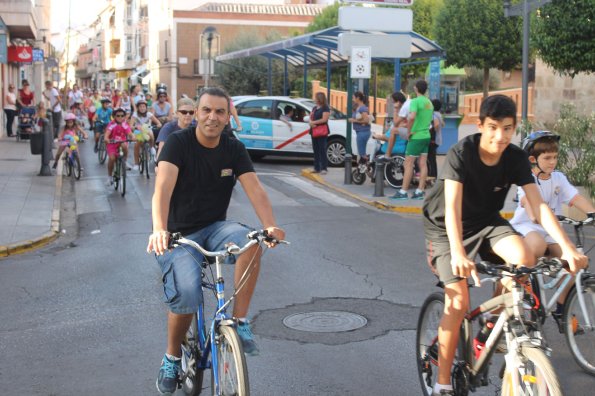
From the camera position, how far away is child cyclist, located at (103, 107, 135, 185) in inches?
593

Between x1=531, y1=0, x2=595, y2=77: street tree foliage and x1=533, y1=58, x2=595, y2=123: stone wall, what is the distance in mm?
8407

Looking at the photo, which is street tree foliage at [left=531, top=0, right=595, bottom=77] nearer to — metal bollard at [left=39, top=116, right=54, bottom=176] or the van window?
the van window

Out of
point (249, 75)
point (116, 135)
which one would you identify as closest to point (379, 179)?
point (116, 135)

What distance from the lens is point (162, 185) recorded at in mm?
4512

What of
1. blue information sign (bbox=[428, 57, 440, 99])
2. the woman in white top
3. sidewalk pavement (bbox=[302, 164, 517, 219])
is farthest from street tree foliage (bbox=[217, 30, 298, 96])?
sidewalk pavement (bbox=[302, 164, 517, 219])

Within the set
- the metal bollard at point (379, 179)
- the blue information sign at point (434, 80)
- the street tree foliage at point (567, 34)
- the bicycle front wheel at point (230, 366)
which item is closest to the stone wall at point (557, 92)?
the blue information sign at point (434, 80)

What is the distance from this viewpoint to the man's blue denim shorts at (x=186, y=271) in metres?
4.35

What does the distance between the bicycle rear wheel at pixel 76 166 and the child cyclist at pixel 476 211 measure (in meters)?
13.8

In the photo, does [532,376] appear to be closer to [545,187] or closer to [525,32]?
[545,187]

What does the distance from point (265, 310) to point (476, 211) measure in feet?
9.74

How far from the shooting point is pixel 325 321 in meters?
6.74

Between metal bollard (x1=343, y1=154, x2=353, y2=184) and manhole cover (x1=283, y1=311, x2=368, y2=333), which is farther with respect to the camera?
metal bollard (x1=343, y1=154, x2=353, y2=184)

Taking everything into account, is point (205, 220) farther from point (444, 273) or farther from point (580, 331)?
point (580, 331)

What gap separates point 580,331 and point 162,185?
2839mm
